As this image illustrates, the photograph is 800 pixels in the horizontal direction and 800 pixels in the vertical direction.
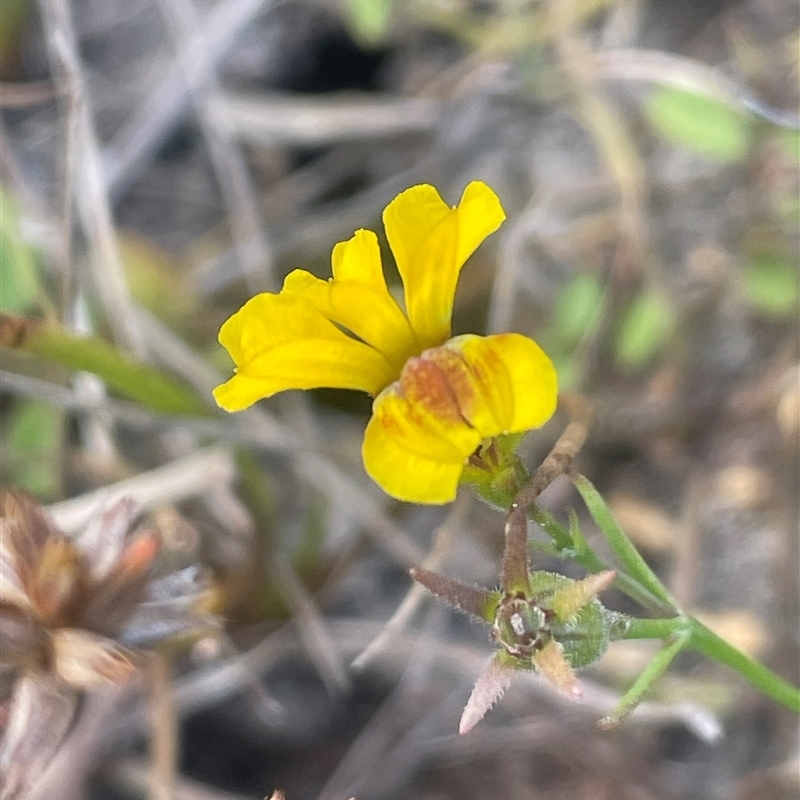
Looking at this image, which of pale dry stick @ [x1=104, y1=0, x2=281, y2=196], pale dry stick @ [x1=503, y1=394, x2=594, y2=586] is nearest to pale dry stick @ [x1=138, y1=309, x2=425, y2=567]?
pale dry stick @ [x1=104, y1=0, x2=281, y2=196]

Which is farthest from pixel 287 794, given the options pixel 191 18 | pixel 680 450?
pixel 191 18

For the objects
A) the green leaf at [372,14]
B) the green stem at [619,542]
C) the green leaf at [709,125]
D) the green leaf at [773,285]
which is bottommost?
the green stem at [619,542]

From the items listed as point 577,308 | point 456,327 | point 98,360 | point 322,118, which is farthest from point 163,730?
point 322,118

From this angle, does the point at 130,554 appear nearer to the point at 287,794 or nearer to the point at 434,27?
the point at 287,794

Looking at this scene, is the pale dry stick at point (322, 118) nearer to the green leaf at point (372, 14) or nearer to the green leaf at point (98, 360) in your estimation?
the green leaf at point (372, 14)

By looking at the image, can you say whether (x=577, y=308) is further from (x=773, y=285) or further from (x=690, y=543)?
(x=690, y=543)

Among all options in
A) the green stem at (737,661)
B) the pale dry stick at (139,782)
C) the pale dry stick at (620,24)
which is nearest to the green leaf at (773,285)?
the pale dry stick at (620,24)
